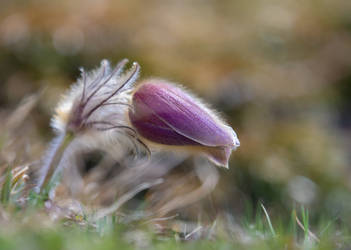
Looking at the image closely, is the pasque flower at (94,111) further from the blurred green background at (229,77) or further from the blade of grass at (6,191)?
the blurred green background at (229,77)

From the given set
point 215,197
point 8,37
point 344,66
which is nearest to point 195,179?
point 215,197

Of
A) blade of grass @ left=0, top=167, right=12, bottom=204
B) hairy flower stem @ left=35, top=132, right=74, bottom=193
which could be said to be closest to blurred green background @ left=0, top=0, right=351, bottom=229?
hairy flower stem @ left=35, top=132, right=74, bottom=193

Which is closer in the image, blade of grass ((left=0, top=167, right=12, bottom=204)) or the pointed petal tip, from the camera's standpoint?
blade of grass ((left=0, top=167, right=12, bottom=204))

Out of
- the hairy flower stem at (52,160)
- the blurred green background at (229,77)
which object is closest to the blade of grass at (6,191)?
the hairy flower stem at (52,160)

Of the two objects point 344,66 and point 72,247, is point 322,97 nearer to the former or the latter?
point 344,66

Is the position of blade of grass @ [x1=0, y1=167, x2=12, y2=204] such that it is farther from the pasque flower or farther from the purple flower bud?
the purple flower bud
